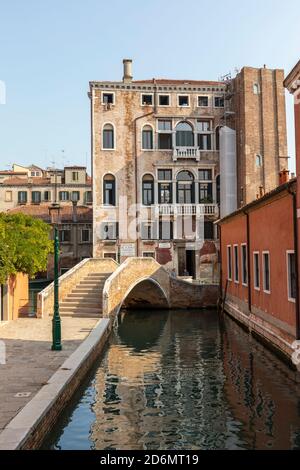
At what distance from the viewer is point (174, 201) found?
106ft

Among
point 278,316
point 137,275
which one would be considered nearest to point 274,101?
point 137,275

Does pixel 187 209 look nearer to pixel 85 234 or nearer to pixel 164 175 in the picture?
pixel 164 175

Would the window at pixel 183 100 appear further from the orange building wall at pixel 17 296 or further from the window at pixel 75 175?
the orange building wall at pixel 17 296

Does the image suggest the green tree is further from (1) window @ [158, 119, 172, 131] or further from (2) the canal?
(1) window @ [158, 119, 172, 131]

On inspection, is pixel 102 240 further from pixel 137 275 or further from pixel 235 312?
pixel 235 312

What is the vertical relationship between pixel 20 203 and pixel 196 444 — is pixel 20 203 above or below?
above

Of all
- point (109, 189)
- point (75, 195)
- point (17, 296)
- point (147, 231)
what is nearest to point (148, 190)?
point (109, 189)

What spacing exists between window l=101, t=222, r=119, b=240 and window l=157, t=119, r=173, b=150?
6.08m

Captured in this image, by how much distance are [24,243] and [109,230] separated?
1629 centimetres

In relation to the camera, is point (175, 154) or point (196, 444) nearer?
point (196, 444)

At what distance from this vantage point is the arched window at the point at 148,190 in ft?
Result: 107

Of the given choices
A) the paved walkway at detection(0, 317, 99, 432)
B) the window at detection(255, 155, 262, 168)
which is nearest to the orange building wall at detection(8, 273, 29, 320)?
the paved walkway at detection(0, 317, 99, 432)

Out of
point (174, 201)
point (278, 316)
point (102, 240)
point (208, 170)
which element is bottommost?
point (278, 316)

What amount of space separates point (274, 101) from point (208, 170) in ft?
20.2
